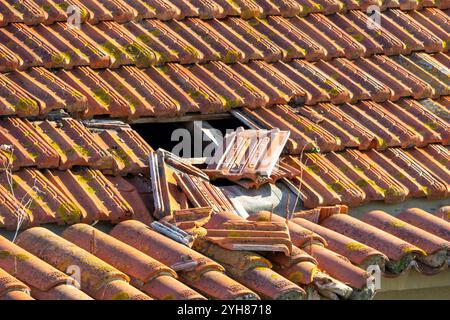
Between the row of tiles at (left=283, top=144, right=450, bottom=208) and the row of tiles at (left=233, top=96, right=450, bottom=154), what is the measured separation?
76mm

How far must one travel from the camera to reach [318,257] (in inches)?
394

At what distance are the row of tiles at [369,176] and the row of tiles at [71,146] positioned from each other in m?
1.18

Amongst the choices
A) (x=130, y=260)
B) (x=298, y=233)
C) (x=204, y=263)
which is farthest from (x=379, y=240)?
(x=130, y=260)

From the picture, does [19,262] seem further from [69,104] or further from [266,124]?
[266,124]

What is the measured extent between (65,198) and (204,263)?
1152mm

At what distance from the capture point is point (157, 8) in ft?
39.9

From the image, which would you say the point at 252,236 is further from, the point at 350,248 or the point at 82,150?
the point at 82,150

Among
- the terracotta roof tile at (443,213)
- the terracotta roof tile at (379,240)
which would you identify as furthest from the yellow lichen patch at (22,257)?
the terracotta roof tile at (443,213)

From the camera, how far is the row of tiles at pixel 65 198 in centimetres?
981

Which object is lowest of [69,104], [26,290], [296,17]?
[26,290]

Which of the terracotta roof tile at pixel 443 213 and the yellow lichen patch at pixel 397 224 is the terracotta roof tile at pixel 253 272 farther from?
the terracotta roof tile at pixel 443 213
